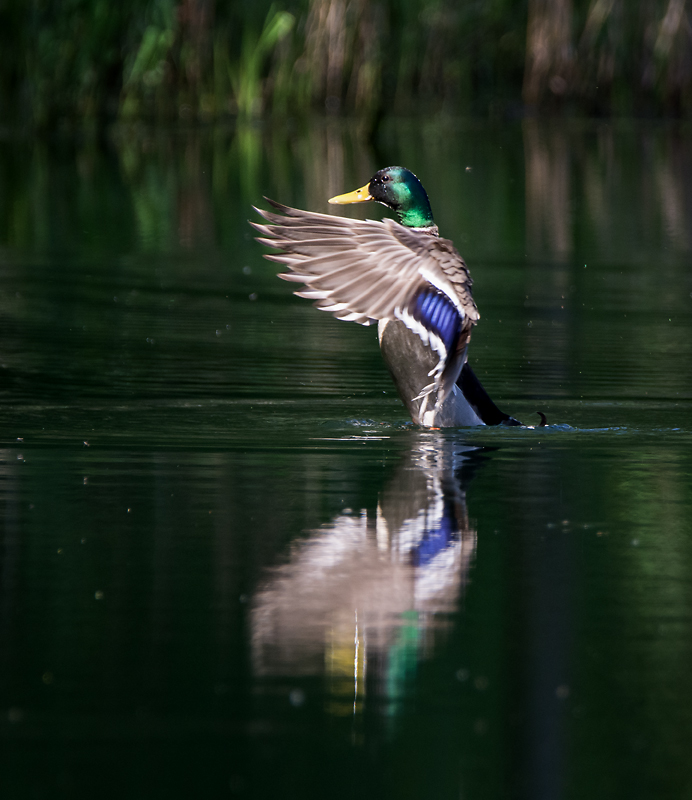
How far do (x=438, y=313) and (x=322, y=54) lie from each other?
18.5 metres

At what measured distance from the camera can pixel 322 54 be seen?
24.3 metres

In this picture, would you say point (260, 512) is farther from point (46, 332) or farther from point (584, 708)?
point (46, 332)

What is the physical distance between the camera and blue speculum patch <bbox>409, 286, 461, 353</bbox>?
630 cm

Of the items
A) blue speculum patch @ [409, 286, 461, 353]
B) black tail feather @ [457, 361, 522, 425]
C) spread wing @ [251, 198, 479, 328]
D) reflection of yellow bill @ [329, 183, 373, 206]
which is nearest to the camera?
spread wing @ [251, 198, 479, 328]

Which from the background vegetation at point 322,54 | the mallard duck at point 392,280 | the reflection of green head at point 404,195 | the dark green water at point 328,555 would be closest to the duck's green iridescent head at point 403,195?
the reflection of green head at point 404,195

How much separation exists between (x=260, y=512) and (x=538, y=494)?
91cm

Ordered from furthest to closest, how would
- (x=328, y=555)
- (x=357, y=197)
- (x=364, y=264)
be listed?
(x=357, y=197)
(x=364, y=264)
(x=328, y=555)

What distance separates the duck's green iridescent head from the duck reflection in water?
1.83 meters

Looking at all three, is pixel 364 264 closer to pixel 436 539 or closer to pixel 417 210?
pixel 417 210

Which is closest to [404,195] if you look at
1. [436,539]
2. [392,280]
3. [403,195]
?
[403,195]

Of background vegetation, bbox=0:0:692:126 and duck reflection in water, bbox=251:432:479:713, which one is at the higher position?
background vegetation, bbox=0:0:692:126

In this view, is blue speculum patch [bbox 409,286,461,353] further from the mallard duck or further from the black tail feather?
the black tail feather

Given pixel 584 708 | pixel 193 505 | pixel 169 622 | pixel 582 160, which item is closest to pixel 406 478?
pixel 193 505

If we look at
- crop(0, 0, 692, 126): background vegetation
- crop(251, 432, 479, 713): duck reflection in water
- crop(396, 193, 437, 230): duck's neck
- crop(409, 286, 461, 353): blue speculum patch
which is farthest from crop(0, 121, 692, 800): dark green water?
crop(0, 0, 692, 126): background vegetation
